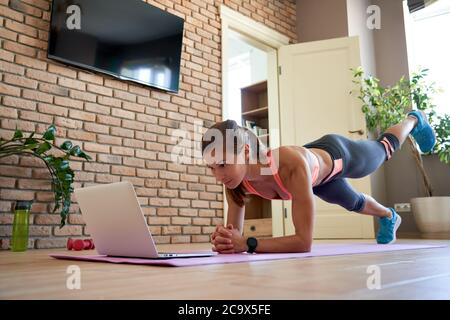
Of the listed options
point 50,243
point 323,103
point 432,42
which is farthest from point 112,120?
point 432,42

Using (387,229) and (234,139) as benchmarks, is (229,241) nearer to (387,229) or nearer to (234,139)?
(234,139)

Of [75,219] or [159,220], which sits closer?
[75,219]

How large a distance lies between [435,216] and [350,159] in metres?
2.22

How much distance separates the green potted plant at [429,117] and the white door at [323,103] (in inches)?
6.4

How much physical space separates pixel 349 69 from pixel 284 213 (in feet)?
5.45

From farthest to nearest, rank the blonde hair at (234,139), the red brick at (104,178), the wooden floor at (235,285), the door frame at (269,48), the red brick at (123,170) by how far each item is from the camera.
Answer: the door frame at (269,48)
the red brick at (123,170)
the red brick at (104,178)
the blonde hair at (234,139)
the wooden floor at (235,285)

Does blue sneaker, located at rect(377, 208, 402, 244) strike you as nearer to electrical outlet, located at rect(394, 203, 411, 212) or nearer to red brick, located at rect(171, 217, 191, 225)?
red brick, located at rect(171, 217, 191, 225)

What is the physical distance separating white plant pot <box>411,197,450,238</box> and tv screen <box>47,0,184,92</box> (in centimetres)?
255

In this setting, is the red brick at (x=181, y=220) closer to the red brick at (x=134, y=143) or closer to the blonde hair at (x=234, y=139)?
the red brick at (x=134, y=143)

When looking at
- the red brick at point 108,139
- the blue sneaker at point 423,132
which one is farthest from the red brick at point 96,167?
the blue sneaker at point 423,132

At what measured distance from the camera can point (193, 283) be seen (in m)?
0.78

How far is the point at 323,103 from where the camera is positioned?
4.33 meters

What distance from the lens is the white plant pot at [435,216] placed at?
12.2ft
